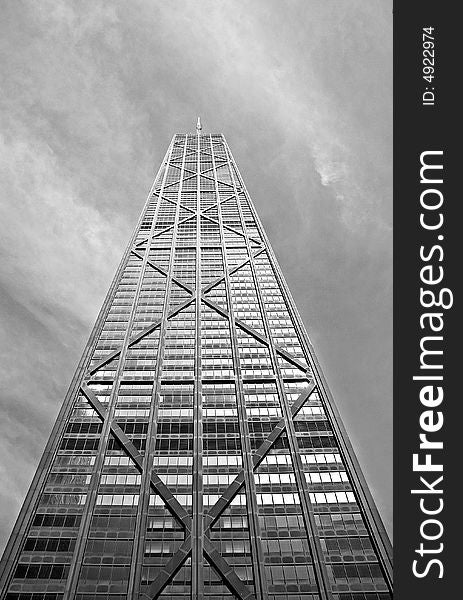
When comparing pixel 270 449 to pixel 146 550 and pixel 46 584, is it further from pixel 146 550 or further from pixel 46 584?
pixel 46 584

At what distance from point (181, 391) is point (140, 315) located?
18.9 m

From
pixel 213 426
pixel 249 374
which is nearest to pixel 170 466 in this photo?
pixel 213 426

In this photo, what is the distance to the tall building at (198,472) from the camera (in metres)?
44.0

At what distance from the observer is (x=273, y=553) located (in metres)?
46.4

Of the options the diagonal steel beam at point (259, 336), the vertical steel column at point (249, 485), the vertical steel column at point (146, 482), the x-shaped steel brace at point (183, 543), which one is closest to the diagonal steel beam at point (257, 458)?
the vertical steel column at point (249, 485)

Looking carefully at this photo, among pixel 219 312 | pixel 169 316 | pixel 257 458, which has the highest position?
pixel 219 312

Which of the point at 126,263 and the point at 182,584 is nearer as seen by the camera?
the point at 182,584

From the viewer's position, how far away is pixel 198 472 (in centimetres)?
5338

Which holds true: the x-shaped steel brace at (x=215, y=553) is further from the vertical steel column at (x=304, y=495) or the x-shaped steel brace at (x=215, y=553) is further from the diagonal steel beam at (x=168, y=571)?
the vertical steel column at (x=304, y=495)

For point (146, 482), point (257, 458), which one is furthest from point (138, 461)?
point (257, 458)

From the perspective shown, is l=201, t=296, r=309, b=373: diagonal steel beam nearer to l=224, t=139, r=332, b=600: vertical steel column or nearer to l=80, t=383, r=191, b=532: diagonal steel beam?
l=224, t=139, r=332, b=600: vertical steel column

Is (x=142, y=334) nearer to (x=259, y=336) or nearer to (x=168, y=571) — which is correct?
(x=259, y=336)

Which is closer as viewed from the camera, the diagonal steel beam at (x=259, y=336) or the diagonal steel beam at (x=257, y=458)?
the diagonal steel beam at (x=257, y=458)

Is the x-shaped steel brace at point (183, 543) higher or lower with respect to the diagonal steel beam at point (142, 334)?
lower
